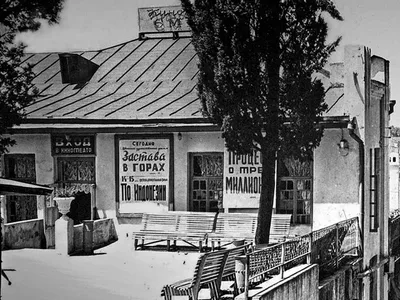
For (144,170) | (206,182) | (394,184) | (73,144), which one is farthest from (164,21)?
(394,184)

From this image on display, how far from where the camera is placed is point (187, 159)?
16.0 metres

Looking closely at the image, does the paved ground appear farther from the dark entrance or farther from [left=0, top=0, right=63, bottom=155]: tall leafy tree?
[left=0, top=0, right=63, bottom=155]: tall leafy tree

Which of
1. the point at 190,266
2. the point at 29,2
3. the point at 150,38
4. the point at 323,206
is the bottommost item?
the point at 190,266

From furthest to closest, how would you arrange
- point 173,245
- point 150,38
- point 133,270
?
point 150,38 → point 173,245 → point 133,270

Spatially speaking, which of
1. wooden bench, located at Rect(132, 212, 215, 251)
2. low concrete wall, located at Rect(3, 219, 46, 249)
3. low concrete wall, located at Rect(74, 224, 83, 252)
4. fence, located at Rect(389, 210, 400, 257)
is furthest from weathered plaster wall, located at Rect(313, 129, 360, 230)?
low concrete wall, located at Rect(3, 219, 46, 249)

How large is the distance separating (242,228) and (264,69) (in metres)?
3.83

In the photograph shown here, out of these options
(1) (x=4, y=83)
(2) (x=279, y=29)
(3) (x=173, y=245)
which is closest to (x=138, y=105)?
(3) (x=173, y=245)

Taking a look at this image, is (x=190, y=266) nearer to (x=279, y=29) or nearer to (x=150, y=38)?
(x=279, y=29)

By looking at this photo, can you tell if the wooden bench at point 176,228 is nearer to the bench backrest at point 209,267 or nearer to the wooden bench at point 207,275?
the wooden bench at point 207,275

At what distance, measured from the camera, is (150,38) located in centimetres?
2089

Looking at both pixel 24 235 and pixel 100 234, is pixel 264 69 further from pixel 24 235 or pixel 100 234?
pixel 24 235

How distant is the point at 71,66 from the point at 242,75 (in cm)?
775

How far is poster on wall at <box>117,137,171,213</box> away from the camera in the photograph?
53.1 feet

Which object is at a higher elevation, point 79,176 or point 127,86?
point 127,86
